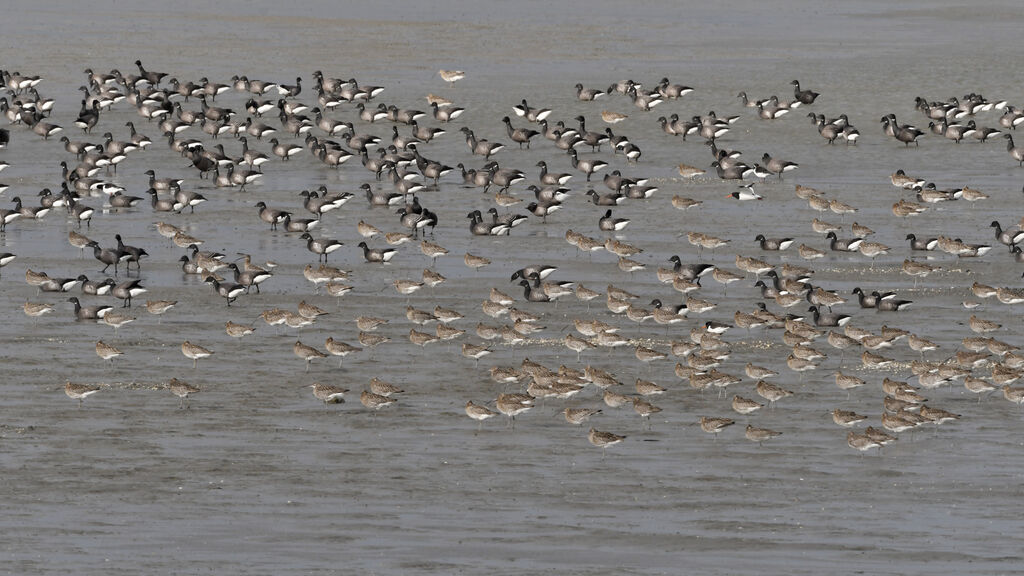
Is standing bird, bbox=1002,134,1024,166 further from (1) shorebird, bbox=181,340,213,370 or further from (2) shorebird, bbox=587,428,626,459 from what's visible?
(2) shorebird, bbox=587,428,626,459

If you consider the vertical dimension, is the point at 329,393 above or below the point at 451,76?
above

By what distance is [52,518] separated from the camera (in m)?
19.0

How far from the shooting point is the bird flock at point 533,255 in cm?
2497

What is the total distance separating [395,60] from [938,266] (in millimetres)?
32235

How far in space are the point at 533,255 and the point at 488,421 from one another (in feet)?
38.9

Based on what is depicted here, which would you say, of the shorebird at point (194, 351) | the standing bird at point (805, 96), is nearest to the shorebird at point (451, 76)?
the standing bird at point (805, 96)

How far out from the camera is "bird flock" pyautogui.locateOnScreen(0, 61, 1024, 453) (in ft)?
81.9

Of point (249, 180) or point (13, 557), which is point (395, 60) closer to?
point (249, 180)

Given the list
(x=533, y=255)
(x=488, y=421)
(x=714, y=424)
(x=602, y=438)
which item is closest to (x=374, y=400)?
(x=488, y=421)

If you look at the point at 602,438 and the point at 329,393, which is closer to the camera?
the point at 602,438

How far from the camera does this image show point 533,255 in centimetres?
3503

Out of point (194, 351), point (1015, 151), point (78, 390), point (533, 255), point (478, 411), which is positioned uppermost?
point (478, 411)

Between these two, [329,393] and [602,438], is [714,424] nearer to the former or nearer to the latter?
[602,438]

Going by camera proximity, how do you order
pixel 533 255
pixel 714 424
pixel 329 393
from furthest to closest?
pixel 533 255
pixel 329 393
pixel 714 424
